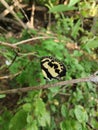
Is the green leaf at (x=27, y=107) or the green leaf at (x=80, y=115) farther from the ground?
the green leaf at (x=27, y=107)

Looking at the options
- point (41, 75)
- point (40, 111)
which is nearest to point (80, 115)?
point (40, 111)

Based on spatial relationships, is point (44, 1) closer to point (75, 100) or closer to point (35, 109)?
point (75, 100)

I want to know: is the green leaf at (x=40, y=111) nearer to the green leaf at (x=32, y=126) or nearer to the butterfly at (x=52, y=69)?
the green leaf at (x=32, y=126)

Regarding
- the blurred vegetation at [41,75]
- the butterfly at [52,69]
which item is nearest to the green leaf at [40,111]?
the blurred vegetation at [41,75]

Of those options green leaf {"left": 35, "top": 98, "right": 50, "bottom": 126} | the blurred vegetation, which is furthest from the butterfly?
green leaf {"left": 35, "top": 98, "right": 50, "bottom": 126}

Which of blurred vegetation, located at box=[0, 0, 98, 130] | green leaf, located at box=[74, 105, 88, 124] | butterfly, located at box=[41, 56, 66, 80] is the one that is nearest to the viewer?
butterfly, located at box=[41, 56, 66, 80]

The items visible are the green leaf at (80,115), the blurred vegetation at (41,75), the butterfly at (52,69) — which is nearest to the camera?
the butterfly at (52,69)

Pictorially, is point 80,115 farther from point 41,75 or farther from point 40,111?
point 41,75

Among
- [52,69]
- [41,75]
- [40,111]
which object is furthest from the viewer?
[41,75]

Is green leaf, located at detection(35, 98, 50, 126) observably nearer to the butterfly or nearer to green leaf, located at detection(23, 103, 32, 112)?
green leaf, located at detection(23, 103, 32, 112)
